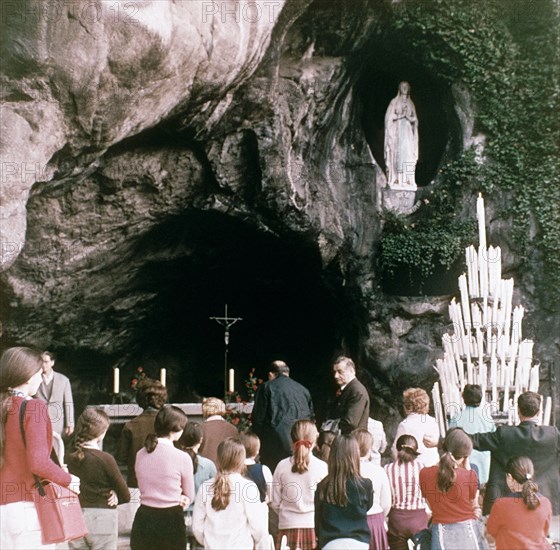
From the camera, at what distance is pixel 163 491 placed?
197 inches

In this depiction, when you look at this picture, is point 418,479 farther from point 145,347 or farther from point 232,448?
point 145,347

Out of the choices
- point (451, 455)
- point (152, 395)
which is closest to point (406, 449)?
point (451, 455)

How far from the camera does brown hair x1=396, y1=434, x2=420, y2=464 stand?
5.66 metres

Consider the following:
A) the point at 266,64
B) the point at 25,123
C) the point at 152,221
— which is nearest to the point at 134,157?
the point at 152,221

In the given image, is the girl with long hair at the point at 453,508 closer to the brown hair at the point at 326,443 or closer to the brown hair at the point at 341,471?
the brown hair at the point at 341,471

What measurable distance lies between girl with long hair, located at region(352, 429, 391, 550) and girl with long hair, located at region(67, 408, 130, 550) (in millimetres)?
1584

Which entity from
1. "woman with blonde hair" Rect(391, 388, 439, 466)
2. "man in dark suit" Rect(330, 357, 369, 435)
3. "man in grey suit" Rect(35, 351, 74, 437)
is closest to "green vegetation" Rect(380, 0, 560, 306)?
"man in dark suit" Rect(330, 357, 369, 435)

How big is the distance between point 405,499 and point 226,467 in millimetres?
1626

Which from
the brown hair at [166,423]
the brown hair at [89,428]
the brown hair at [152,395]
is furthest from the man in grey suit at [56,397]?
the brown hair at [166,423]

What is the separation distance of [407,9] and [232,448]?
923 centimetres

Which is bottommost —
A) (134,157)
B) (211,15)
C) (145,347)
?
(145,347)

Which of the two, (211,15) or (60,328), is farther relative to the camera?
(60,328)

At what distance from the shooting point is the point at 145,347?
14422mm

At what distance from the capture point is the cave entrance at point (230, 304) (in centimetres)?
1202
